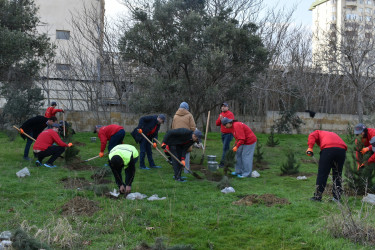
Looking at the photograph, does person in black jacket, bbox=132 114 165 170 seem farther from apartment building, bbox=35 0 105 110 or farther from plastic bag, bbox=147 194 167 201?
apartment building, bbox=35 0 105 110

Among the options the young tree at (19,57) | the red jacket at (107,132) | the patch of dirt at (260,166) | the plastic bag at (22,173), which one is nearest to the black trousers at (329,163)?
the patch of dirt at (260,166)

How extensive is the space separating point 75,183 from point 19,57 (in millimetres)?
10115

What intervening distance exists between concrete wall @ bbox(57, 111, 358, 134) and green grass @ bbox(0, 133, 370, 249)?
31.8ft

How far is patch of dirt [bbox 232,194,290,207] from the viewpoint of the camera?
7.47 meters

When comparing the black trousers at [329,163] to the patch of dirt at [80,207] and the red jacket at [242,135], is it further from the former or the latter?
the patch of dirt at [80,207]

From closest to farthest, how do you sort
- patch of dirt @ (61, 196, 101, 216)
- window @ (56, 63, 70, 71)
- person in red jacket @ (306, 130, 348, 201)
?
patch of dirt @ (61, 196, 101, 216), person in red jacket @ (306, 130, 348, 201), window @ (56, 63, 70, 71)

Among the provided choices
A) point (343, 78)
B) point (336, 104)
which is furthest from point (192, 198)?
point (343, 78)

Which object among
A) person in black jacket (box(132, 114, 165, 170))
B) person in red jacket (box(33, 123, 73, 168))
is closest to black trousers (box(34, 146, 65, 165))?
person in red jacket (box(33, 123, 73, 168))

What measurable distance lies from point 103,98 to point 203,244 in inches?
677

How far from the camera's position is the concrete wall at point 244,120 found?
65.4ft

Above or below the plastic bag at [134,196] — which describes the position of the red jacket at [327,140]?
above

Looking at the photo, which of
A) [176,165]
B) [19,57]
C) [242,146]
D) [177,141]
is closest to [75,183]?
[176,165]

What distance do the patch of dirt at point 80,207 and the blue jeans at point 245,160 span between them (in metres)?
4.59

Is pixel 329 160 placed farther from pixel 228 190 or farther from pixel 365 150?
pixel 228 190
